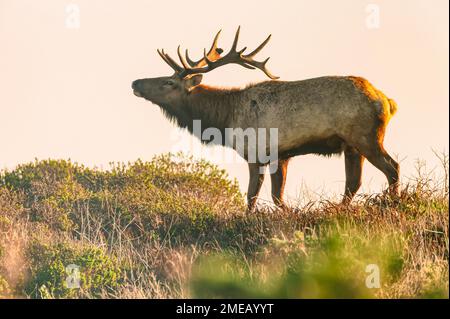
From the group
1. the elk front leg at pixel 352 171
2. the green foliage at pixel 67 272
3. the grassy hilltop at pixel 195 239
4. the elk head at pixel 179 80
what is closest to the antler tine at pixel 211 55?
the elk head at pixel 179 80

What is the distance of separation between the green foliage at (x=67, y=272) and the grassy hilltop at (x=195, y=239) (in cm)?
2

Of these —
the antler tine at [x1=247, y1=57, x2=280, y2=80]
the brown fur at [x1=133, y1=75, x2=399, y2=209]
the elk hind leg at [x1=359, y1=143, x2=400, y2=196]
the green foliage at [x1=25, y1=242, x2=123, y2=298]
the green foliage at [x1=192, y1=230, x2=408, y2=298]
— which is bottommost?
the green foliage at [x1=25, y1=242, x2=123, y2=298]

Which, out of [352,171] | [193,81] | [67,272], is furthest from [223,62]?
[67,272]

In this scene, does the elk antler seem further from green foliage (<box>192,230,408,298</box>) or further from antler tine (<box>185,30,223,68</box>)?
green foliage (<box>192,230,408,298</box>)

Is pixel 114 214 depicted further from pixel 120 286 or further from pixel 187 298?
pixel 187 298

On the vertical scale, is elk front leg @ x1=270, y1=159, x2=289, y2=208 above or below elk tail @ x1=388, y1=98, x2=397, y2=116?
below

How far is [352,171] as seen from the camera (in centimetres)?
1364

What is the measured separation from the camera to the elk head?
14.8 m

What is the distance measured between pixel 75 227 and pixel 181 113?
8.62ft

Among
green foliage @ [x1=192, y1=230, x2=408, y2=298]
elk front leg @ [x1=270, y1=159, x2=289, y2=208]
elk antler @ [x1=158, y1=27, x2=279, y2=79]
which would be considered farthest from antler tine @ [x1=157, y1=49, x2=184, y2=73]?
green foliage @ [x1=192, y1=230, x2=408, y2=298]

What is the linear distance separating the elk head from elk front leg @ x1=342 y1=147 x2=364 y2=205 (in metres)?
2.31

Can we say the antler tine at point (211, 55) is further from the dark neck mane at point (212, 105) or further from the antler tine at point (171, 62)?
the dark neck mane at point (212, 105)

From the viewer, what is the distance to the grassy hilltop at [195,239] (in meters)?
9.56
